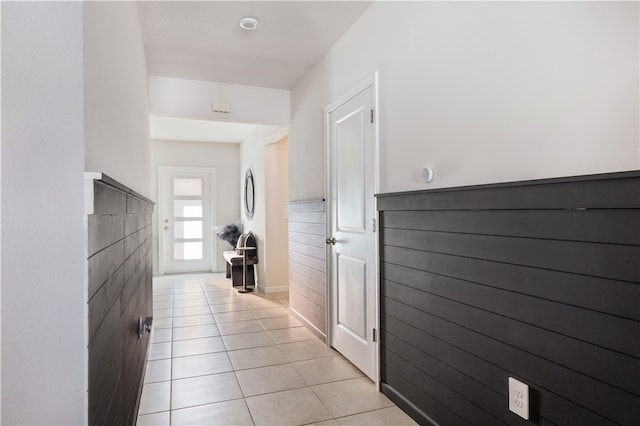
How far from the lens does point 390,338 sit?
2363 mm

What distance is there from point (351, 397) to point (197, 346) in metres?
1.51

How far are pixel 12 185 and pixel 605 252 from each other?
1468mm

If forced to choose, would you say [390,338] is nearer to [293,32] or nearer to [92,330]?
[92,330]

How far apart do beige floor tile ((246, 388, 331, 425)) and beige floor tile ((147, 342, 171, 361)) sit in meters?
1.06

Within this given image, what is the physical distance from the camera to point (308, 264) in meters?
3.76

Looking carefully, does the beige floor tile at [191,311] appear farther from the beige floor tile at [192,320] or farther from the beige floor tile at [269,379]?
the beige floor tile at [269,379]

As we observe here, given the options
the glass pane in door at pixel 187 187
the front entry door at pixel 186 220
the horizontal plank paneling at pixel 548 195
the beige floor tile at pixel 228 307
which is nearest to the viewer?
the horizontal plank paneling at pixel 548 195

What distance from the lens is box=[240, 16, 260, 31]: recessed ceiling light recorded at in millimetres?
2711

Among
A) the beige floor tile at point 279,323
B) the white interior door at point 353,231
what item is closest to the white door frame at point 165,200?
the beige floor tile at point 279,323

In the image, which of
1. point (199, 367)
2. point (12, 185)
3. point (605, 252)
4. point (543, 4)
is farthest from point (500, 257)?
point (199, 367)

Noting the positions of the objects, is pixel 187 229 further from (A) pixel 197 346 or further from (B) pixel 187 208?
(A) pixel 197 346

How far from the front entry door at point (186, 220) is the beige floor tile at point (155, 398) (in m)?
4.79

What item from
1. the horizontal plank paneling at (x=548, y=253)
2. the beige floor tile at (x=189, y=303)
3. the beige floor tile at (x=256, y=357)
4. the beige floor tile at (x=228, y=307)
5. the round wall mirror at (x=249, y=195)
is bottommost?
the beige floor tile at (x=256, y=357)

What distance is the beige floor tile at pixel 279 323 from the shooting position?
3.83 m
